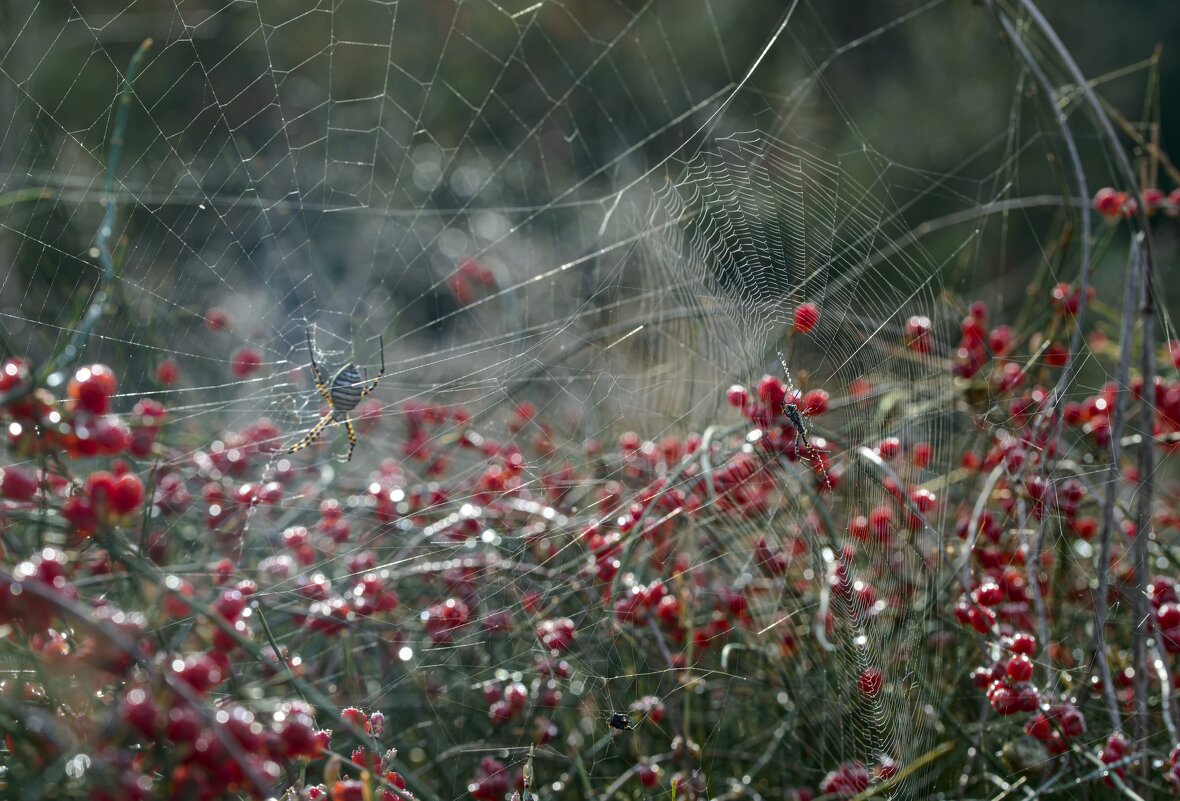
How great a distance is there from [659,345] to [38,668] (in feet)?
5.43

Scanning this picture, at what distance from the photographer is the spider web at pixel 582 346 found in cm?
108

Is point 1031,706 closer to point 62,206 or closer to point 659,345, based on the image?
point 659,345

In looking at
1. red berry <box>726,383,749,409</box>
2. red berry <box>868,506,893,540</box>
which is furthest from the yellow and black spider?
red berry <box>868,506,893,540</box>

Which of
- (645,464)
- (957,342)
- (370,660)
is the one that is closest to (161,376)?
(370,660)

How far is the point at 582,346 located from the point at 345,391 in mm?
350

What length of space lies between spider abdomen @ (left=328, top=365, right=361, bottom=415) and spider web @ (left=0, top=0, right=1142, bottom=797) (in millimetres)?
88

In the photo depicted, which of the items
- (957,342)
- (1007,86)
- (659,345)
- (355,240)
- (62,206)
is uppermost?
(62,206)

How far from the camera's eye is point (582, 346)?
1.41 meters

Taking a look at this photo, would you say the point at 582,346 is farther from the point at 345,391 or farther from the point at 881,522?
the point at 881,522

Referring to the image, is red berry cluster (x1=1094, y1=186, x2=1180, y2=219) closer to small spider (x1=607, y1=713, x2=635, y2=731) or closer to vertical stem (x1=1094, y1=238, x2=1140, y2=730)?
vertical stem (x1=1094, y1=238, x2=1140, y2=730)

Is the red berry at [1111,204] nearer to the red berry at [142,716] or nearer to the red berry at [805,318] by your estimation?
the red berry at [805,318]

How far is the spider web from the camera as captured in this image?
3.55 feet

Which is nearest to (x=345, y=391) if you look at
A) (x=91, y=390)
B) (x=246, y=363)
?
(x=246, y=363)

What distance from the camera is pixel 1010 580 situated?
3.75 feet
